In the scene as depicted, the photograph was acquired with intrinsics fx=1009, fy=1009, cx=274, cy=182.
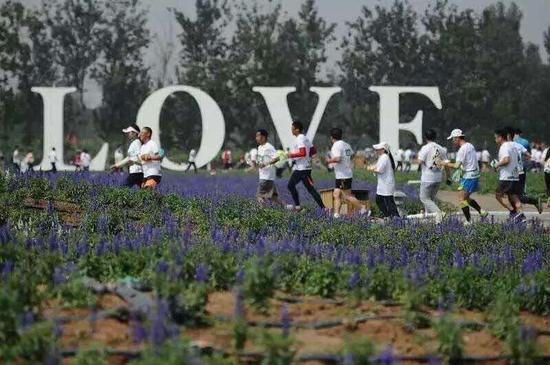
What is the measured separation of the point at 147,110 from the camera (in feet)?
143

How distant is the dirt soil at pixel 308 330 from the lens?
575 centimetres

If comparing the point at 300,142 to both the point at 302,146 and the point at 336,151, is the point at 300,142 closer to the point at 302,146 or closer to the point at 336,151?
the point at 302,146

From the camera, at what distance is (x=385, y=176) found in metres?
16.0

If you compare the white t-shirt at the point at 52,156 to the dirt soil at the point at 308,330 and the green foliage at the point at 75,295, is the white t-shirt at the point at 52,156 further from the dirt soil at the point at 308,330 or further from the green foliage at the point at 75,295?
the green foliage at the point at 75,295

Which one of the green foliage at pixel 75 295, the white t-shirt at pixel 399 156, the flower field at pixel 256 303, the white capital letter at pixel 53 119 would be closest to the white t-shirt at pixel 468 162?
the flower field at pixel 256 303

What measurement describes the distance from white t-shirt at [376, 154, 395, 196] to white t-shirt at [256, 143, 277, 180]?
6.51 feet

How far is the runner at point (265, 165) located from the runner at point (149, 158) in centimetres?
199

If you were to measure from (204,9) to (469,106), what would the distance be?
19165mm

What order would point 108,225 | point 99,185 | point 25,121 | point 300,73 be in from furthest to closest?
point 300,73 → point 25,121 → point 99,185 → point 108,225

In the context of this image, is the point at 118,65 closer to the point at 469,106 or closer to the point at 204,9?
the point at 204,9

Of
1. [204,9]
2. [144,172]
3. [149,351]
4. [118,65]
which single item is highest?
[204,9]

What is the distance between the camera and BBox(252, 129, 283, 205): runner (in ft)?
56.1

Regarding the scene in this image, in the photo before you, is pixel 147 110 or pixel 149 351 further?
pixel 147 110

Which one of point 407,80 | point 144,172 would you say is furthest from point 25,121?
point 144,172
